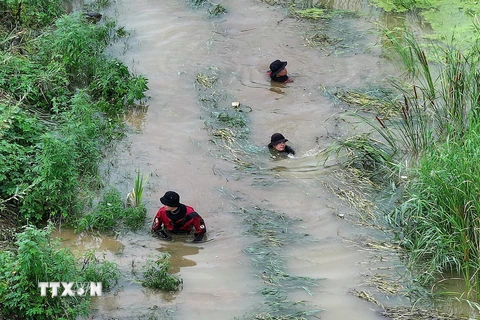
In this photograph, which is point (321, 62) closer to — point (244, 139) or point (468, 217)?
point (244, 139)

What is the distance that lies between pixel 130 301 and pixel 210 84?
4.52 meters

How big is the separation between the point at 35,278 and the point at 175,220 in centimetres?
182

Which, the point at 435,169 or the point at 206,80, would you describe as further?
the point at 206,80

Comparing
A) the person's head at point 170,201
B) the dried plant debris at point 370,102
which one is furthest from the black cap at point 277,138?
the person's head at point 170,201

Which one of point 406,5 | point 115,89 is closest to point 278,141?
point 115,89

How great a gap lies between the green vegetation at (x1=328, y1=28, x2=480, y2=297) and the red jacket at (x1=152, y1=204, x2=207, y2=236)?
78.5 inches

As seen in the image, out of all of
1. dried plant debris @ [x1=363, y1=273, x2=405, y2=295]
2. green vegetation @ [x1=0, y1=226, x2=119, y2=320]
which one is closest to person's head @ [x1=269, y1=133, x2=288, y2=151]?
dried plant debris @ [x1=363, y1=273, x2=405, y2=295]

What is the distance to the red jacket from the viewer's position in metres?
7.28

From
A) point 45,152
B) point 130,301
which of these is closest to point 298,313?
point 130,301

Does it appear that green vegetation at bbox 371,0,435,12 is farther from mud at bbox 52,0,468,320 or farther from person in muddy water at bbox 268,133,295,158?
person in muddy water at bbox 268,133,295,158

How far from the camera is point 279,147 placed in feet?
28.7

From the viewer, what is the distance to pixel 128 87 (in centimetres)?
956

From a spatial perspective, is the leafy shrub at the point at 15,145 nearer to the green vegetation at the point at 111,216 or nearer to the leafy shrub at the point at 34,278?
the green vegetation at the point at 111,216

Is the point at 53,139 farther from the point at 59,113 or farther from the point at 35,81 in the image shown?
the point at 35,81
